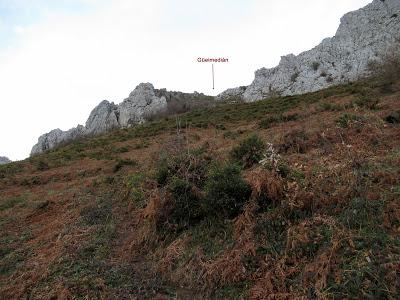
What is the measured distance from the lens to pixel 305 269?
4.23 m

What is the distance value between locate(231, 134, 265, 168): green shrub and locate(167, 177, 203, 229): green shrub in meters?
2.40

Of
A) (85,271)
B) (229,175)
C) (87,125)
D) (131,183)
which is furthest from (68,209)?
(87,125)

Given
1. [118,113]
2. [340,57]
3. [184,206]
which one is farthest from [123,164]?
[340,57]

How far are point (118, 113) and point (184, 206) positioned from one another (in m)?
46.2

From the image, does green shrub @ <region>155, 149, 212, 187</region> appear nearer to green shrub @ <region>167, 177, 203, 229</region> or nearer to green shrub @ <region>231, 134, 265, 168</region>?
green shrub @ <region>167, 177, 203, 229</region>

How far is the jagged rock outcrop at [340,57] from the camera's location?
4319 cm

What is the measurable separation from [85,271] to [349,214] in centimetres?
409

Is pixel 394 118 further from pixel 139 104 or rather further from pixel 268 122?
pixel 139 104

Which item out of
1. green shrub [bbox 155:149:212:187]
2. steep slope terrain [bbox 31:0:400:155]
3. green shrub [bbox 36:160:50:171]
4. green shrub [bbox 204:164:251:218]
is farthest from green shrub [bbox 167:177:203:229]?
steep slope terrain [bbox 31:0:400:155]

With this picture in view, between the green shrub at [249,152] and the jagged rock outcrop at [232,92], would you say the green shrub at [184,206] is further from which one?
the jagged rock outcrop at [232,92]

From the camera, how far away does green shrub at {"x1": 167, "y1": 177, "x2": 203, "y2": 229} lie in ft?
21.1

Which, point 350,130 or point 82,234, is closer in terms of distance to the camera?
point 82,234

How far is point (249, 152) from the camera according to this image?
29.5ft

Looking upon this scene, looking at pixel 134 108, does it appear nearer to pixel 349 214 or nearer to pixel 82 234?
pixel 82 234
